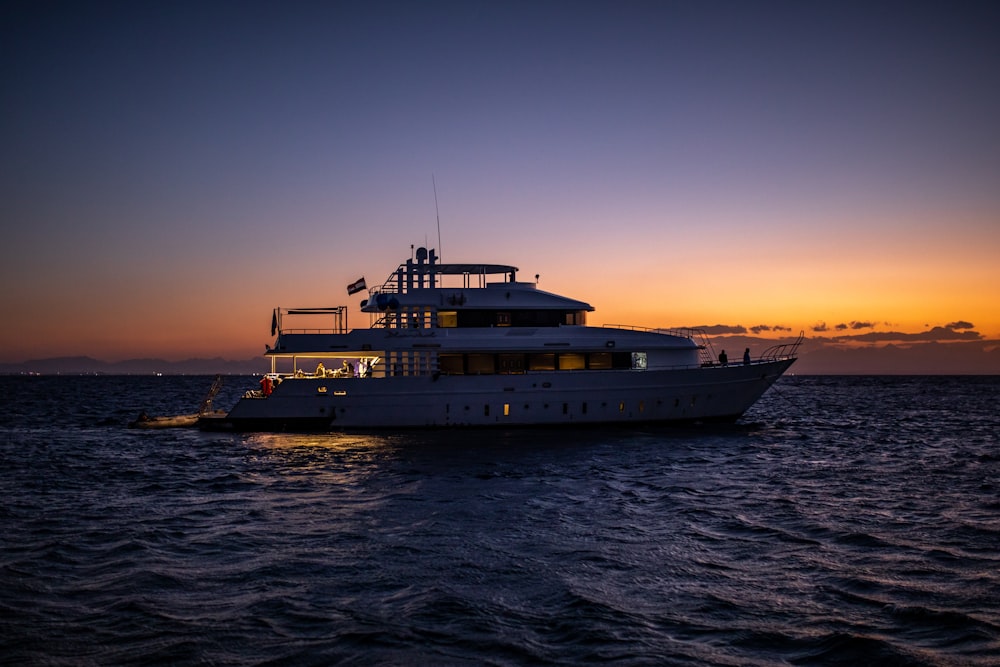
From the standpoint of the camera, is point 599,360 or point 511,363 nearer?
point 511,363

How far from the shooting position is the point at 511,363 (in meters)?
32.2

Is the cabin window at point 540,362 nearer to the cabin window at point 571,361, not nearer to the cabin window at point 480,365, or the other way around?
the cabin window at point 571,361

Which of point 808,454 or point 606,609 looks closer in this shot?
→ point 606,609

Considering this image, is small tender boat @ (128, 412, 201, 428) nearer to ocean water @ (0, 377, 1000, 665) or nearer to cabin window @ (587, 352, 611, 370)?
ocean water @ (0, 377, 1000, 665)

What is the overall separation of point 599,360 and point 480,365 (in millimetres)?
5801

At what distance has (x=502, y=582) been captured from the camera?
442 inches

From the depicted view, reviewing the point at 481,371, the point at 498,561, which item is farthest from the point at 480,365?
the point at 498,561

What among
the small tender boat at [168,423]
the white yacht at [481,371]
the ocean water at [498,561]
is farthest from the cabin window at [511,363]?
the small tender boat at [168,423]

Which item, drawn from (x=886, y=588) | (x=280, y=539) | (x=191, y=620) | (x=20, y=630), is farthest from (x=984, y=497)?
(x=20, y=630)

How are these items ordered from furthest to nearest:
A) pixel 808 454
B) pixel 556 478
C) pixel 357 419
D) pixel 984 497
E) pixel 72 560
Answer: pixel 357 419 < pixel 808 454 < pixel 556 478 < pixel 984 497 < pixel 72 560

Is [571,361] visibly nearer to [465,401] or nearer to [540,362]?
[540,362]

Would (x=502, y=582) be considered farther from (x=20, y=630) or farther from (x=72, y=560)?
(x=72, y=560)

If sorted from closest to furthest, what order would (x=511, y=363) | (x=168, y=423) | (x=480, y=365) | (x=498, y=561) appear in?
(x=498, y=561) < (x=480, y=365) < (x=511, y=363) < (x=168, y=423)

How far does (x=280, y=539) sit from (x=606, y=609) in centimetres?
741
